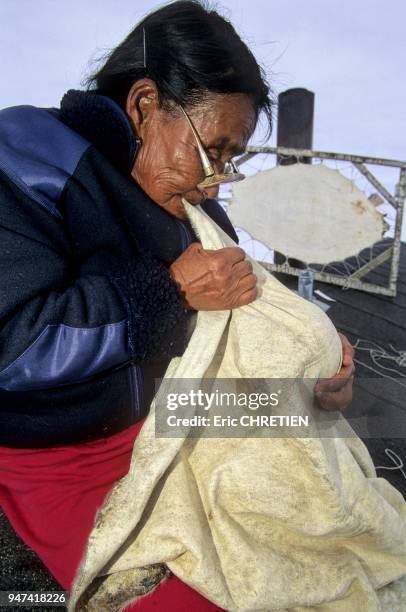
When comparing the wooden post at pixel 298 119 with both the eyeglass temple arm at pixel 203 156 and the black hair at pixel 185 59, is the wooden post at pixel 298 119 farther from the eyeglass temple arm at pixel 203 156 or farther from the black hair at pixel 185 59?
the eyeglass temple arm at pixel 203 156

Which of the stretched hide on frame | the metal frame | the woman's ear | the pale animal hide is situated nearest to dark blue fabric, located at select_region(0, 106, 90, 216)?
the woman's ear

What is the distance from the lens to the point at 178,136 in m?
1.24

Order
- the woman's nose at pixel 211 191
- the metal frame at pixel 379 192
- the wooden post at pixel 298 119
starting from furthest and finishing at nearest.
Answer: the wooden post at pixel 298 119
the metal frame at pixel 379 192
the woman's nose at pixel 211 191

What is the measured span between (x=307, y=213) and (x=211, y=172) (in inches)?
128

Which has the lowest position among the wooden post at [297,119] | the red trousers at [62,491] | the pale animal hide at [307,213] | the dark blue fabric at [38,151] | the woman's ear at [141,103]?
the pale animal hide at [307,213]

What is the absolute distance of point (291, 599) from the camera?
1.12 metres

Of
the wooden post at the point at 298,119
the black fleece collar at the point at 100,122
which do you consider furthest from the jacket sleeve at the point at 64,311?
the wooden post at the point at 298,119

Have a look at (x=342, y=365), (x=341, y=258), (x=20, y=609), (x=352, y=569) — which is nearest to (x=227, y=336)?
(x=342, y=365)

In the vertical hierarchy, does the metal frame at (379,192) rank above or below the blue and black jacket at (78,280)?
below

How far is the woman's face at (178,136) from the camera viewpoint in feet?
4.03

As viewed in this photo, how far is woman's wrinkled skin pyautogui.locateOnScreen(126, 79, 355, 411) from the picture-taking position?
3.79ft

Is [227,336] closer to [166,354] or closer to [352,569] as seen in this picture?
[166,354]

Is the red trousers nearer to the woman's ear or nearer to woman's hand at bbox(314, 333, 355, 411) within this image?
woman's hand at bbox(314, 333, 355, 411)

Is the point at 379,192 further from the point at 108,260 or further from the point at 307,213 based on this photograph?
the point at 108,260
